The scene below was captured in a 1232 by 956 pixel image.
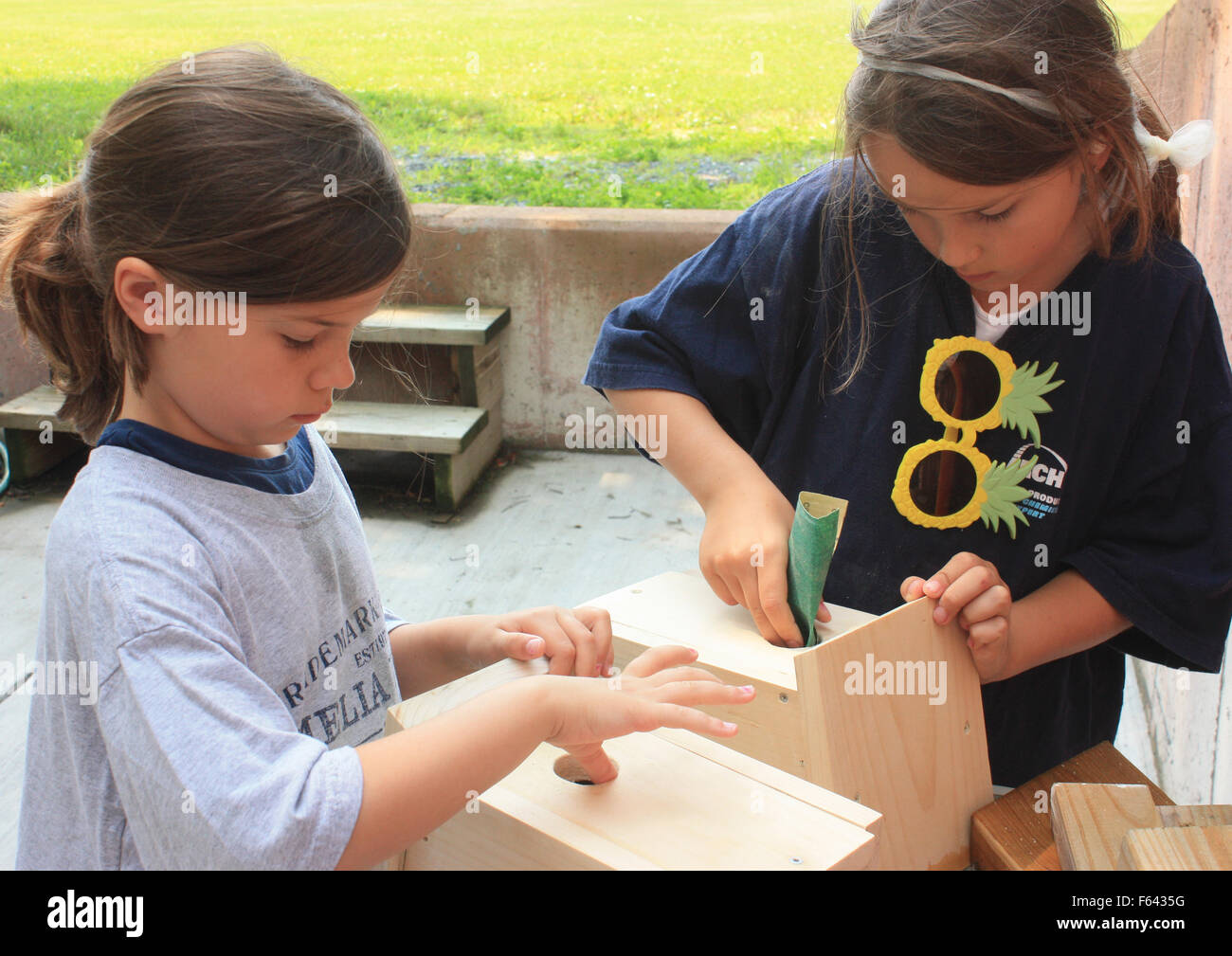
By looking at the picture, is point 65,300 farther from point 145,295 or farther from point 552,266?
point 552,266

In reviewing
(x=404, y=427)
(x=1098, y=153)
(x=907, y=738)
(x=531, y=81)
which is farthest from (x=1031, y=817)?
(x=531, y=81)

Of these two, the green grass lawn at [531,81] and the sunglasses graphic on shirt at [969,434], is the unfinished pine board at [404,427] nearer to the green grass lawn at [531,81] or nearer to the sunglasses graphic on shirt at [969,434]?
the green grass lawn at [531,81]

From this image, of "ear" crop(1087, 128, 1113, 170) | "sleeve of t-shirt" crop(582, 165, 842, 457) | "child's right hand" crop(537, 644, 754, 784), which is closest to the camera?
"child's right hand" crop(537, 644, 754, 784)

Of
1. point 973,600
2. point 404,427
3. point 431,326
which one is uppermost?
point 973,600

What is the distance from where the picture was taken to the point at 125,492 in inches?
37.6

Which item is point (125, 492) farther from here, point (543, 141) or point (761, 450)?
point (543, 141)

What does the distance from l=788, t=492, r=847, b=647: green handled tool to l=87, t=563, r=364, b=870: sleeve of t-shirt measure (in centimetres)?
55

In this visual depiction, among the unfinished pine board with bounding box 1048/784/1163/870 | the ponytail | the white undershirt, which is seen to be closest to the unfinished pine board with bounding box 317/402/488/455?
the ponytail

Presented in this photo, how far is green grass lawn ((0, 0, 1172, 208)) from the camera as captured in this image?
553 cm

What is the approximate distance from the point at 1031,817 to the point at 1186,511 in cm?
43

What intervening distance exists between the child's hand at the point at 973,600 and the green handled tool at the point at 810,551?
114mm

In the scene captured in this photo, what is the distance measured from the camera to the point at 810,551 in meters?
1.17

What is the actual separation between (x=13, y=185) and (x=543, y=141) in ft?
9.15

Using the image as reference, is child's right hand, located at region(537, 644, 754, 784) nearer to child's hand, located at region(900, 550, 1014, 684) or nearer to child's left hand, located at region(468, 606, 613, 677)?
child's left hand, located at region(468, 606, 613, 677)
